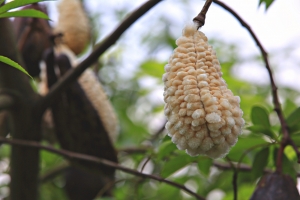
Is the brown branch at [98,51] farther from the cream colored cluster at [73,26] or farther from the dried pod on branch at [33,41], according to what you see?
the cream colored cluster at [73,26]

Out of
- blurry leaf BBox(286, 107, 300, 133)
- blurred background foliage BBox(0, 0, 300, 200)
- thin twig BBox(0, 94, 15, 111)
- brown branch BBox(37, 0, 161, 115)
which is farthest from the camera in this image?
blurred background foliage BBox(0, 0, 300, 200)

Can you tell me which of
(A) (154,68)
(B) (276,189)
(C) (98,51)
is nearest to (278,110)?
(B) (276,189)

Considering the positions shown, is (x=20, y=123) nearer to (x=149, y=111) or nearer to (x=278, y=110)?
(x=278, y=110)

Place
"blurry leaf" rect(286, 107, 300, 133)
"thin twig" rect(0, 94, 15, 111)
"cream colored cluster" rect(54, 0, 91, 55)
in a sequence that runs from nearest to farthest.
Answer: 1. "blurry leaf" rect(286, 107, 300, 133)
2. "thin twig" rect(0, 94, 15, 111)
3. "cream colored cluster" rect(54, 0, 91, 55)

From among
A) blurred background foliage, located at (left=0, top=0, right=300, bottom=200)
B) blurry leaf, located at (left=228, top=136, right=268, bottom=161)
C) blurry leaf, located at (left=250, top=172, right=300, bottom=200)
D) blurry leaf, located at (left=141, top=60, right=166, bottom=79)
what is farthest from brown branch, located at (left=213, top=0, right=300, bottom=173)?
blurry leaf, located at (left=141, top=60, right=166, bottom=79)

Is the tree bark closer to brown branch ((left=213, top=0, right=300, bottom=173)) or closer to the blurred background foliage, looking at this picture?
the blurred background foliage

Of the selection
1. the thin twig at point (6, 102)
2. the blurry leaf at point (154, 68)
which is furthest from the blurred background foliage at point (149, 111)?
the thin twig at point (6, 102)

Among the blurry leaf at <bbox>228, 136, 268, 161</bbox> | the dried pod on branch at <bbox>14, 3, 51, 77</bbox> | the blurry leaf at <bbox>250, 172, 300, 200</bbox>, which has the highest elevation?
the dried pod on branch at <bbox>14, 3, 51, 77</bbox>
